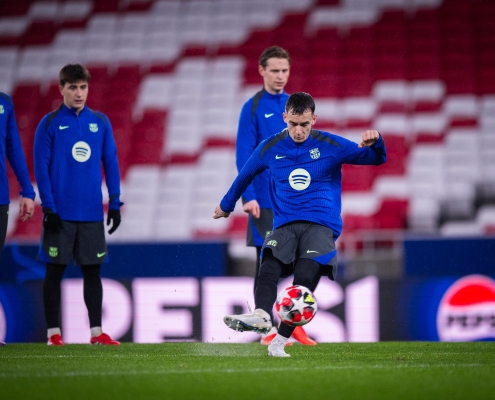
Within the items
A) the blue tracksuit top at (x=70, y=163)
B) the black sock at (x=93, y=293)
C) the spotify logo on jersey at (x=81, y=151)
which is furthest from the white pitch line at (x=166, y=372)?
the spotify logo on jersey at (x=81, y=151)

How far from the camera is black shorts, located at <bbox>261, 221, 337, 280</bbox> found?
4598 mm

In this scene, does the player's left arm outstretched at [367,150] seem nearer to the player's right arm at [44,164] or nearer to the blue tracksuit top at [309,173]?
the blue tracksuit top at [309,173]

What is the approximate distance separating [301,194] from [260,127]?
1.17m

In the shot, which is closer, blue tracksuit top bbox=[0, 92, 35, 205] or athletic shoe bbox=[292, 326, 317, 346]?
blue tracksuit top bbox=[0, 92, 35, 205]

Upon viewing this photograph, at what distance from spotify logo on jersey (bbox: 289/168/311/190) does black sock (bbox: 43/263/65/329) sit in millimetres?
1962

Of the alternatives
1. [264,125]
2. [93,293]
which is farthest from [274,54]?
[93,293]

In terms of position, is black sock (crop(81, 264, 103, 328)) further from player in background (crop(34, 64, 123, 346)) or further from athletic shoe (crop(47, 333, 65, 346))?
athletic shoe (crop(47, 333, 65, 346))

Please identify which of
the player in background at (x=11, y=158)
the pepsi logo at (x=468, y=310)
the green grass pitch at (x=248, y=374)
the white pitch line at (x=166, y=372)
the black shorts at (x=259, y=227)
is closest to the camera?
the green grass pitch at (x=248, y=374)

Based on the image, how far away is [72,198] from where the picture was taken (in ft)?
Result: 19.3

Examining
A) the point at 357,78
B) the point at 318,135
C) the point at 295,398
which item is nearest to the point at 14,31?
the point at 357,78

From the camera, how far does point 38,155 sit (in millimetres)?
5902

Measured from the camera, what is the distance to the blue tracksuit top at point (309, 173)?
4.73 m

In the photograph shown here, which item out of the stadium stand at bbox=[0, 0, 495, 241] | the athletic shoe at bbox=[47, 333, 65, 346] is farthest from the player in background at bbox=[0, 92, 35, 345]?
the stadium stand at bbox=[0, 0, 495, 241]

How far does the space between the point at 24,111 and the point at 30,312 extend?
5.72m
